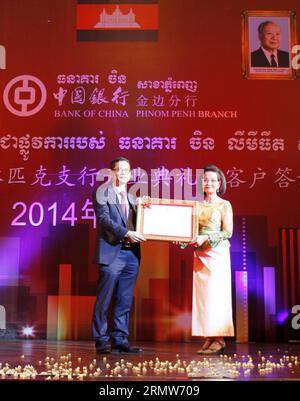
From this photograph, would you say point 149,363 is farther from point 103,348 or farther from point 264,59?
point 264,59

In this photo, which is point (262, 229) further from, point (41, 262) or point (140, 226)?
point (41, 262)

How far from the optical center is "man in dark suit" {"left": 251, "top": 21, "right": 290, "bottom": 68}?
13.8 feet

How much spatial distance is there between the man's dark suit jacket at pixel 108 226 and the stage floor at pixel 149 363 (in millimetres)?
596

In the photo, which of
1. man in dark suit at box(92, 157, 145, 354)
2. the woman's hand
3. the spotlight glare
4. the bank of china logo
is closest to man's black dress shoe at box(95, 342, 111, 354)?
man in dark suit at box(92, 157, 145, 354)

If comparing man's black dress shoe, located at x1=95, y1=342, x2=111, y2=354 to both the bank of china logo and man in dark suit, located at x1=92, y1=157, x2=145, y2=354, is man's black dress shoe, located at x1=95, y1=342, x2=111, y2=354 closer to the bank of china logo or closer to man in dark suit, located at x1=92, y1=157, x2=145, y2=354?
man in dark suit, located at x1=92, y1=157, x2=145, y2=354

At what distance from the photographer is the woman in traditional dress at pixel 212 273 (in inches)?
129

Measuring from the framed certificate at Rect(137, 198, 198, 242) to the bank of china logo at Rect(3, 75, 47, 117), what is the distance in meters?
1.45

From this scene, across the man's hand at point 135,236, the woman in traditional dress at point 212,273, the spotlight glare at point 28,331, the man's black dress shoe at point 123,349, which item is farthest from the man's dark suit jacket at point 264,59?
the spotlight glare at point 28,331

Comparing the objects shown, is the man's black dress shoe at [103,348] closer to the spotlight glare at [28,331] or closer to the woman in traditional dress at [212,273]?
the woman in traditional dress at [212,273]

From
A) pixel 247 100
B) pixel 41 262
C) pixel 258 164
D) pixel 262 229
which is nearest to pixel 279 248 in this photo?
pixel 262 229

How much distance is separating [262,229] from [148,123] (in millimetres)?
1215

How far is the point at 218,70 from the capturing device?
13.8ft

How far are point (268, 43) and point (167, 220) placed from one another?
1.84 m
